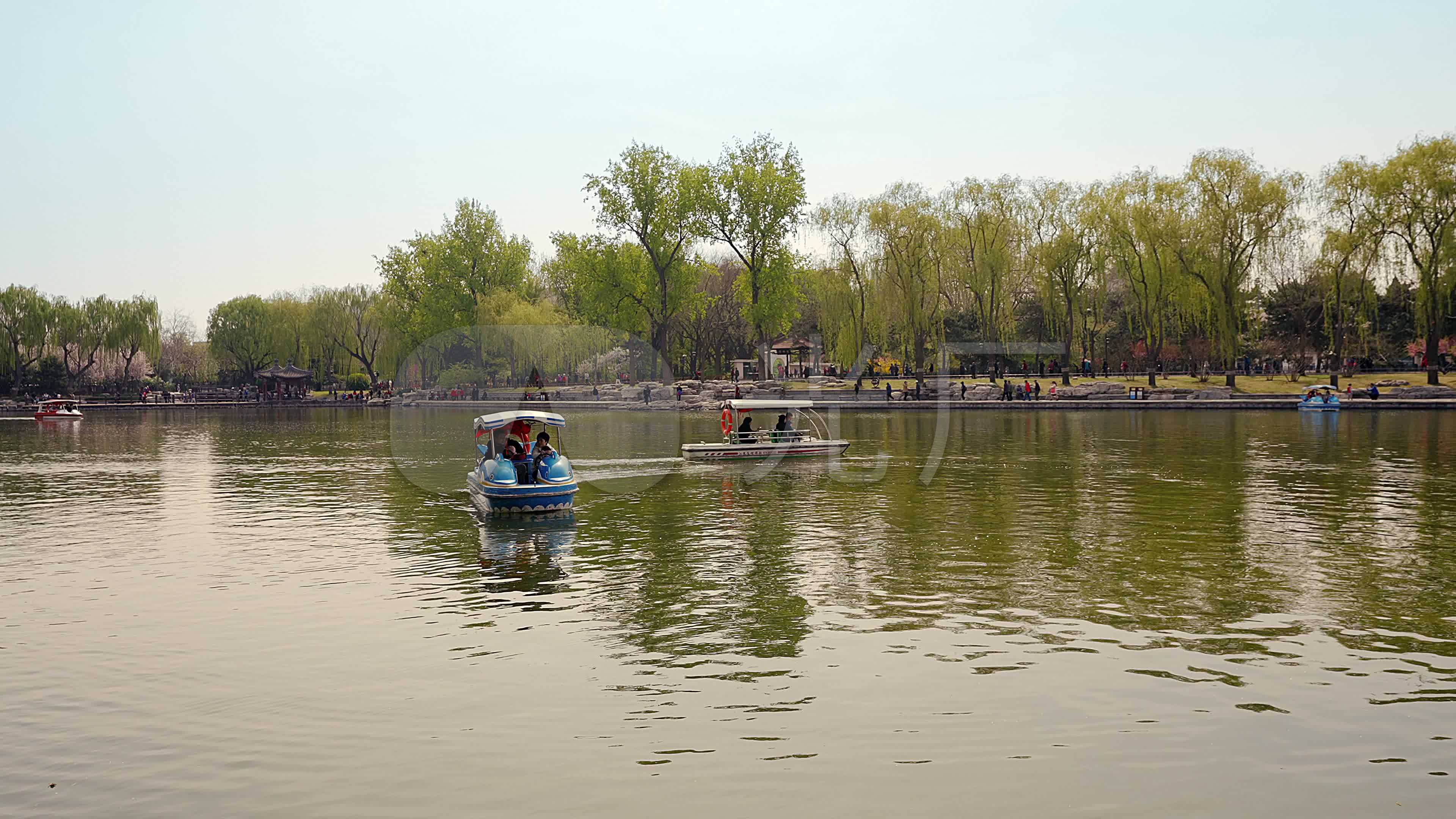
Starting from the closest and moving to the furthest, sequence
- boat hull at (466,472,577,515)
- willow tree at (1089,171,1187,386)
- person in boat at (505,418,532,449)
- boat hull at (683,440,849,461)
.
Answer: boat hull at (466,472,577,515), person in boat at (505,418,532,449), boat hull at (683,440,849,461), willow tree at (1089,171,1187,386)

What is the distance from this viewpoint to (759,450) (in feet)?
124

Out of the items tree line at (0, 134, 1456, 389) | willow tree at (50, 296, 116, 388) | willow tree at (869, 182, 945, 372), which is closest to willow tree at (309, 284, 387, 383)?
tree line at (0, 134, 1456, 389)

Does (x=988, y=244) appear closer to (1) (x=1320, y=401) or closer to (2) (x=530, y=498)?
(1) (x=1320, y=401)

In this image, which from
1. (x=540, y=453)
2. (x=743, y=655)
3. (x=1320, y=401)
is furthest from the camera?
(x=1320, y=401)

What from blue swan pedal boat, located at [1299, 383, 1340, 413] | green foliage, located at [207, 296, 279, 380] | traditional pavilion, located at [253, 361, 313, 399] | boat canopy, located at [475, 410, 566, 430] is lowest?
blue swan pedal boat, located at [1299, 383, 1340, 413]

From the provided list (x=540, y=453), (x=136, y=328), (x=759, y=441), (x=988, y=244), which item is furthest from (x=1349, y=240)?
(x=136, y=328)

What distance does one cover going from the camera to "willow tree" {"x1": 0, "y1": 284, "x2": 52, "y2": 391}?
103125 millimetres

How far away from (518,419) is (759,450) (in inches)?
584

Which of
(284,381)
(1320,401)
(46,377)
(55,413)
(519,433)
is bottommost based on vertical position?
(1320,401)

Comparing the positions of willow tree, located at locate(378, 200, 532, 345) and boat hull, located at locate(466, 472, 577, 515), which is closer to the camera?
boat hull, located at locate(466, 472, 577, 515)

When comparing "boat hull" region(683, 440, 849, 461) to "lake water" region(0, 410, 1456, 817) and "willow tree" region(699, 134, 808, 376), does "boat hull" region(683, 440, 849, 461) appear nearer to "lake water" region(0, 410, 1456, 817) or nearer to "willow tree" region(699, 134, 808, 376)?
"lake water" region(0, 410, 1456, 817)

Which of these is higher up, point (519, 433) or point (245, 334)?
point (245, 334)

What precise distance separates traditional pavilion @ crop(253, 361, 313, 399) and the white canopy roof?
267ft

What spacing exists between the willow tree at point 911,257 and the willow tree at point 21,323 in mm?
80069
